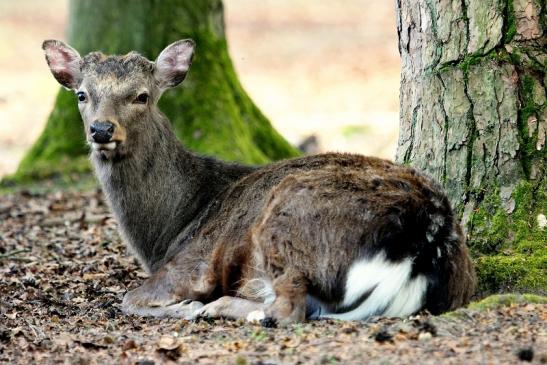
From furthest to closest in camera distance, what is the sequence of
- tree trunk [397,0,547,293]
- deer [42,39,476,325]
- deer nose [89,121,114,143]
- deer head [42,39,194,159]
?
deer head [42,39,194,159], deer nose [89,121,114,143], tree trunk [397,0,547,293], deer [42,39,476,325]

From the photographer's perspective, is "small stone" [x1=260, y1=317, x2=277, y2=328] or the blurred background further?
the blurred background

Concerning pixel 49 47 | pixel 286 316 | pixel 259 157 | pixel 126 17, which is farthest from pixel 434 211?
pixel 126 17

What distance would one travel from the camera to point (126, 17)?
1131cm

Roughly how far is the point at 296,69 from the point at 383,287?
16.7m

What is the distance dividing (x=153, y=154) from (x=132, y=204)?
391 millimetres

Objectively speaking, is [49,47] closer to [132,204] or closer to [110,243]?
[132,204]

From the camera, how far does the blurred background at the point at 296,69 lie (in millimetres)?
17000

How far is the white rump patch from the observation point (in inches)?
220

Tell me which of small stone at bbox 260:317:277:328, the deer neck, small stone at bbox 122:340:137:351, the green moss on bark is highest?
the deer neck

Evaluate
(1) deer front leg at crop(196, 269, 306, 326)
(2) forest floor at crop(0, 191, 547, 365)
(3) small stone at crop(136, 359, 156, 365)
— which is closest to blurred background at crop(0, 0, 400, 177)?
(2) forest floor at crop(0, 191, 547, 365)

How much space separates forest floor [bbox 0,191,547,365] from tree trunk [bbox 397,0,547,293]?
799 millimetres

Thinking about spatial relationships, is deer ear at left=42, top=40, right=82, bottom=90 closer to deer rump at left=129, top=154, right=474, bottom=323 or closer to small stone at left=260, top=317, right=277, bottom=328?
A: deer rump at left=129, top=154, right=474, bottom=323

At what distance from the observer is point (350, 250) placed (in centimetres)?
571

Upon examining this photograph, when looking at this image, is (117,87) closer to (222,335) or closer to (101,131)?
(101,131)
